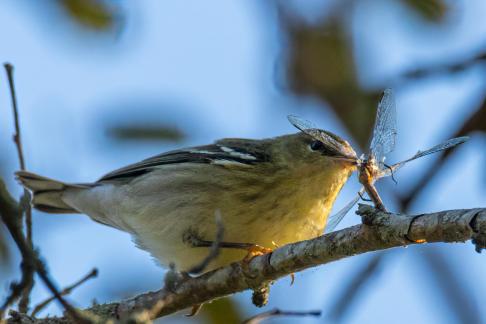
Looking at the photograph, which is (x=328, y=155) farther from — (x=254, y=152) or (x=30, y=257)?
(x=30, y=257)

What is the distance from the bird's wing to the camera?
5617 mm

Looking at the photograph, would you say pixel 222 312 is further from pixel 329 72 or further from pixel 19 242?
pixel 19 242

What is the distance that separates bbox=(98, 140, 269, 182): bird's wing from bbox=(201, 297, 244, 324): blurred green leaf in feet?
3.78

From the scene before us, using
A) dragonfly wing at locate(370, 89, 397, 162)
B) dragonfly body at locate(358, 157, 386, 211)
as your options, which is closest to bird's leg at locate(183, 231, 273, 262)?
dragonfly body at locate(358, 157, 386, 211)

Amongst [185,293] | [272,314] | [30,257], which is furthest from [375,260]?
[30,257]

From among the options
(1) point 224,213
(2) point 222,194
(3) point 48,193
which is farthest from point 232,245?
(3) point 48,193

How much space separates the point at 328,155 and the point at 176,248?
134 centimetres

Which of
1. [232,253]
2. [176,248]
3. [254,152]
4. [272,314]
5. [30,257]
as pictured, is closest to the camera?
[30,257]

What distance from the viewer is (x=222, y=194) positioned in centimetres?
Answer: 518

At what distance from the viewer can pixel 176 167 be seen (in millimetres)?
5809

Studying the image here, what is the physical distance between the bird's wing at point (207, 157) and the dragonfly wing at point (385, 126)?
1.34 meters

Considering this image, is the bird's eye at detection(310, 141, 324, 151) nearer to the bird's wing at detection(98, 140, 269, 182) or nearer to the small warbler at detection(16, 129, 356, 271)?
the small warbler at detection(16, 129, 356, 271)

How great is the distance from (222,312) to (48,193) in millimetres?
1812

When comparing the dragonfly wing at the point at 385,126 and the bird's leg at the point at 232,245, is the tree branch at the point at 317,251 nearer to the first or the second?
the bird's leg at the point at 232,245
